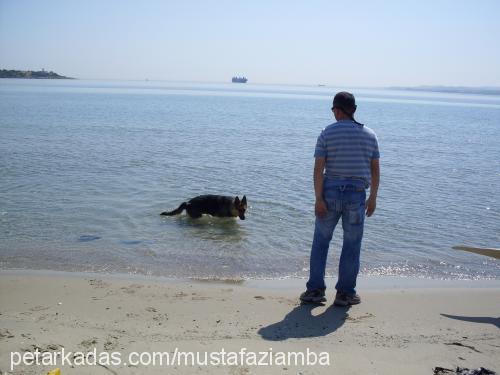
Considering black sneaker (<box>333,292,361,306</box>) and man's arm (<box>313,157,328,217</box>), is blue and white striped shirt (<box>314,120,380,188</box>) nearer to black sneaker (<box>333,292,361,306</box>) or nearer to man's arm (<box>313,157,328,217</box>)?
man's arm (<box>313,157,328,217</box>)

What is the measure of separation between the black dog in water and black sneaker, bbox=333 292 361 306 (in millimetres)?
4687

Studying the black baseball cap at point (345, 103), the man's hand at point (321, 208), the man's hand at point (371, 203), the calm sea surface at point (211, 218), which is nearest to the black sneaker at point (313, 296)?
the man's hand at point (321, 208)

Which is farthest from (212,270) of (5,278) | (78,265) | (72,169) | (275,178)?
(72,169)

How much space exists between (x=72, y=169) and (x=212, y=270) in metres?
9.24

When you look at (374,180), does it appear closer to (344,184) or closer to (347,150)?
(344,184)

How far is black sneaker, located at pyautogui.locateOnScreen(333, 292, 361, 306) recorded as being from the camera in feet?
18.6

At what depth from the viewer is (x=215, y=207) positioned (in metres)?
10.4

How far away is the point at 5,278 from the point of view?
6426mm

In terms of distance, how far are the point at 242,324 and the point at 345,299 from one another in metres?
1.35

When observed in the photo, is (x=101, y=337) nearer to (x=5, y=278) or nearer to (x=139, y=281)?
(x=139, y=281)

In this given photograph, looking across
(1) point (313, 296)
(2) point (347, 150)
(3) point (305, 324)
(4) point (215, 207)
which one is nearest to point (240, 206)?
(4) point (215, 207)

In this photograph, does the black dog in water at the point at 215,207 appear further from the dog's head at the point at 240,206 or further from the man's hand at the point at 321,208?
the man's hand at the point at 321,208

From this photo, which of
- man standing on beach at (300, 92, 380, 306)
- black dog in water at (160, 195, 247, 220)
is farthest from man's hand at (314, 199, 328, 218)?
Answer: black dog in water at (160, 195, 247, 220)

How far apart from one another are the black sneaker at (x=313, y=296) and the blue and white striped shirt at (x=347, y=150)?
131 cm
